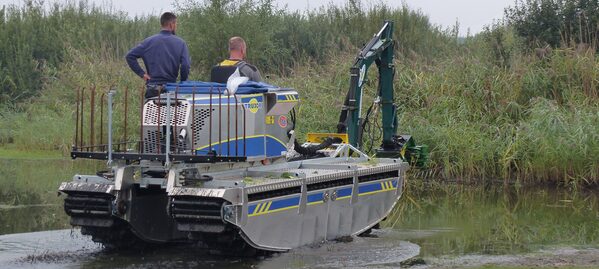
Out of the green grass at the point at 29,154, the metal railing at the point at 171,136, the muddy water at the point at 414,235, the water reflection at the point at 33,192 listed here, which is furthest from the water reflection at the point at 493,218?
the green grass at the point at 29,154

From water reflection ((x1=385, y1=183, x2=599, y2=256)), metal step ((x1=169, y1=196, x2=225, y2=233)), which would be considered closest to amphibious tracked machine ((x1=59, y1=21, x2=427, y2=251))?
metal step ((x1=169, y1=196, x2=225, y2=233))

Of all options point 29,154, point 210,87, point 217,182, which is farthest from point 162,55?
point 29,154

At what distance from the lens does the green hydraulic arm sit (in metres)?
16.0

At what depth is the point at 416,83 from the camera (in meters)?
23.6

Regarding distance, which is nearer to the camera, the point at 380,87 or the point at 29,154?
the point at 380,87

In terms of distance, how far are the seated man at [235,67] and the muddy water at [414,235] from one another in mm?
2070

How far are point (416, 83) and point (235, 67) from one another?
10.8 metres

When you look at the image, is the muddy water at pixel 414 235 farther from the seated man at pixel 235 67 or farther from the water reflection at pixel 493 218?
the seated man at pixel 235 67

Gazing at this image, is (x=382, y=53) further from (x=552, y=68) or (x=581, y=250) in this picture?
(x=552, y=68)

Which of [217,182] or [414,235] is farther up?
[217,182]

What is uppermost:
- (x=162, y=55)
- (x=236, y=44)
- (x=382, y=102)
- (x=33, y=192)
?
(x=236, y=44)

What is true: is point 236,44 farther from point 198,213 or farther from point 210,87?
point 198,213

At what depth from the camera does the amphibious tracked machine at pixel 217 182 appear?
11461 mm

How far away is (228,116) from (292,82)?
13.0 metres
